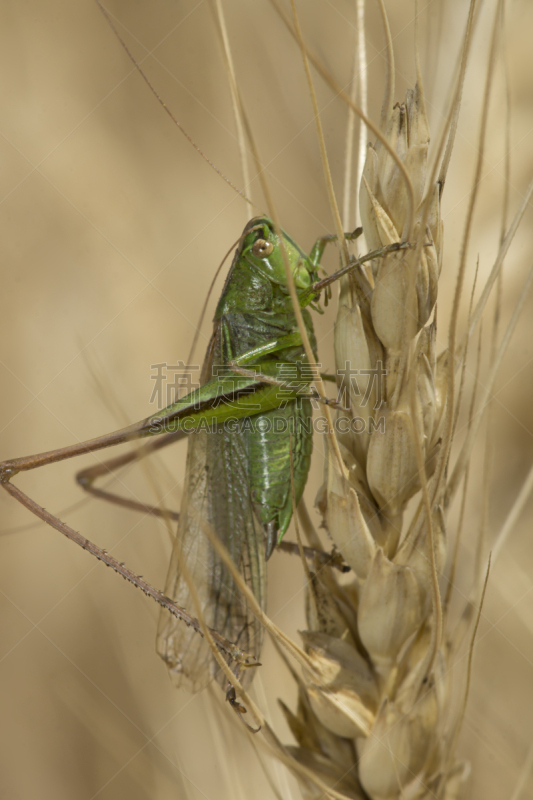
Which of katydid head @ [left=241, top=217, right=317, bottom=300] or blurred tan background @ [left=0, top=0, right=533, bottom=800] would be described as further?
blurred tan background @ [left=0, top=0, right=533, bottom=800]

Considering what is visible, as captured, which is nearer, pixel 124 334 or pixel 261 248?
pixel 261 248

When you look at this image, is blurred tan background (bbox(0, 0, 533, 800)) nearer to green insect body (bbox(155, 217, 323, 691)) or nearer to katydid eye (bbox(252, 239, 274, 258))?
green insect body (bbox(155, 217, 323, 691))

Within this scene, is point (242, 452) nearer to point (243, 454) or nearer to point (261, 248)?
point (243, 454)

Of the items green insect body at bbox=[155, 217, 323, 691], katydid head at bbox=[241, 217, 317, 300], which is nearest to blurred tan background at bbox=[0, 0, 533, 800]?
green insect body at bbox=[155, 217, 323, 691]

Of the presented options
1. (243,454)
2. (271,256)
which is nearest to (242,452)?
(243,454)

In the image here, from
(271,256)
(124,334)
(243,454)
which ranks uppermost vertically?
(124,334)

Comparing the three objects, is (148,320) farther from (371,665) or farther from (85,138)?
(371,665)

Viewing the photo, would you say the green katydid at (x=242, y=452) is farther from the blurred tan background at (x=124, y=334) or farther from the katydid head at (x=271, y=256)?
the blurred tan background at (x=124, y=334)
